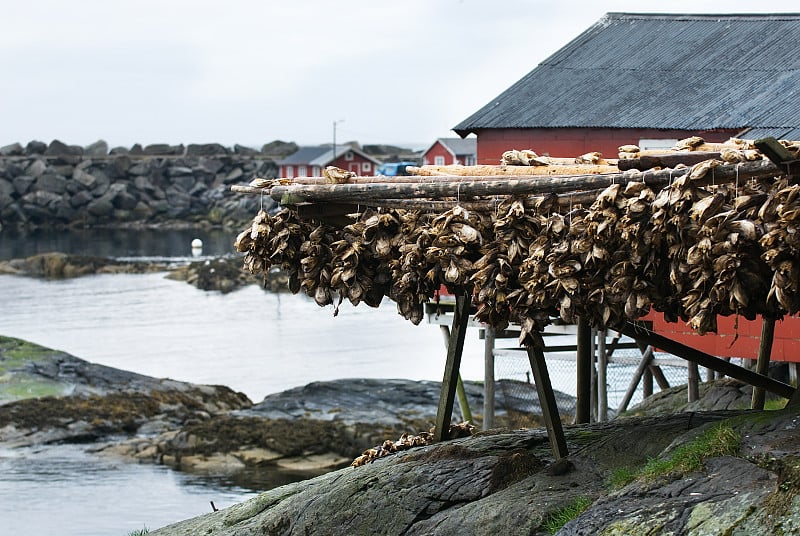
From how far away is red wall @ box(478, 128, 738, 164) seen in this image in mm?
21328

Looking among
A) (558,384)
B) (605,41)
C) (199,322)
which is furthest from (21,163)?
(605,41)

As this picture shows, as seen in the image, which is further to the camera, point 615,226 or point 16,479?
point 16,479

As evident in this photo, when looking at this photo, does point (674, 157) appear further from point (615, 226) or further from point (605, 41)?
point (605, 41)

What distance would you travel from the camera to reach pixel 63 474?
31.6 m

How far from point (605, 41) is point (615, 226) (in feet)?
55.1

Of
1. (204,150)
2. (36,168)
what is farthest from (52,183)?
(204,150)

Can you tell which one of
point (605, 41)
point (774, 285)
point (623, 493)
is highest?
point (605, 41)

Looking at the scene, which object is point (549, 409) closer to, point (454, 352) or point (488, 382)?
point (454, 352)

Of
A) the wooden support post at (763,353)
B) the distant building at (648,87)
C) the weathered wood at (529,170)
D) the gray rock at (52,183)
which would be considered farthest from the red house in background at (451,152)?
the weathered wood at (529,170)

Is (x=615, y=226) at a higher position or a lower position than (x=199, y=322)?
higher

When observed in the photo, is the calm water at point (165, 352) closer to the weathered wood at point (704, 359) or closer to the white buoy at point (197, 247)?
the white buoy at point (197, 247)

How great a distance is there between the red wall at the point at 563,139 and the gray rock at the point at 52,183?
3636 inches

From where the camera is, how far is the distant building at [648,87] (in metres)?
20.3

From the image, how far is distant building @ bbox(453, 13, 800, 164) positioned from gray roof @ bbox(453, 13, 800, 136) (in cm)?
2
